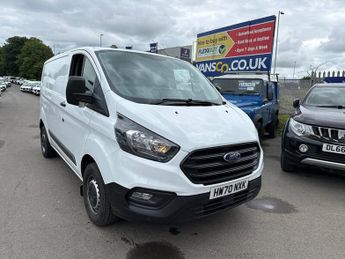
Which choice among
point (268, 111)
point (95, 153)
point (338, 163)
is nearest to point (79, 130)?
point (95, 153)

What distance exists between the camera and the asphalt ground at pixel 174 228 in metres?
3.06

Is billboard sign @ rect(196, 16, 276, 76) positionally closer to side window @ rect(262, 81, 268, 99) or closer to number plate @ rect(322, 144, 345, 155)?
side window @ rect(262, 81, 268, 99)

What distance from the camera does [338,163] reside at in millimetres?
4719

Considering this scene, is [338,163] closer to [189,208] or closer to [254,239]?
[254,239]

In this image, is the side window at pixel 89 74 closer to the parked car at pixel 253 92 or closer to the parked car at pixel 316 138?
the parked car at pixel 316 138

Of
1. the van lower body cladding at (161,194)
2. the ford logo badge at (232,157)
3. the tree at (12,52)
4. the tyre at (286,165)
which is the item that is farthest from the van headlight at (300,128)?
the tree at (12,52)

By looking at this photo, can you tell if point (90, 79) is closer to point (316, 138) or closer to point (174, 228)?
point (174, 228)

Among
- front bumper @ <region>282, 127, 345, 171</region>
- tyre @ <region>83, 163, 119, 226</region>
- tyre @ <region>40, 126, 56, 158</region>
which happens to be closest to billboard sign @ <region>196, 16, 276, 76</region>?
front bumper @ <region>282, 127, 345, 171</region>

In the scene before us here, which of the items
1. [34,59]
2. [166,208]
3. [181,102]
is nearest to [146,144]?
[166,208]

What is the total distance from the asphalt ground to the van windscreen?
1.51 m

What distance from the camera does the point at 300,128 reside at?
525 cm

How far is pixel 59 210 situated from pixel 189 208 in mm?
1975

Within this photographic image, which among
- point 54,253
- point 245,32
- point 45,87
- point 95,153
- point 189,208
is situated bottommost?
point 54,253

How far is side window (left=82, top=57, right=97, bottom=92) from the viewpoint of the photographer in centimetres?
352
